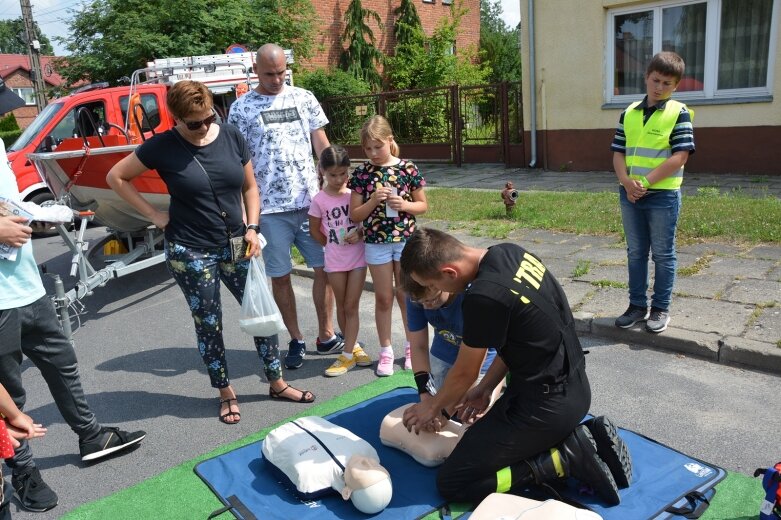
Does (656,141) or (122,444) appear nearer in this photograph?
(122,444)

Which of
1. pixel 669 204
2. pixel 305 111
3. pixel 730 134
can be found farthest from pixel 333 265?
pixel 730 134

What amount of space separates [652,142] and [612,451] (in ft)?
8.24

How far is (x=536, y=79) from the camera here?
1271 cm

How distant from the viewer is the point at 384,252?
4.42 metres

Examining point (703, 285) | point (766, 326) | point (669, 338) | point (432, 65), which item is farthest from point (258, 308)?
point (432, 65)

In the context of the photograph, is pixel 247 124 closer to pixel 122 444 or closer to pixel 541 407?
pixel 122 444

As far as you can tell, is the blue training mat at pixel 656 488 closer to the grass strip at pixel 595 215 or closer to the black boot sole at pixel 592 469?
the black boot sole at pixel 592 469

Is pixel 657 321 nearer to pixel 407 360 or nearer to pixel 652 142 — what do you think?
pixel 652 142

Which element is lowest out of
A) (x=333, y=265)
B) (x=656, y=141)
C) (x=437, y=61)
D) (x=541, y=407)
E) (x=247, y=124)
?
(x=541, y=407)

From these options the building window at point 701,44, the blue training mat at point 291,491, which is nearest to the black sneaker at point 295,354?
the blue training mat at point 291,491

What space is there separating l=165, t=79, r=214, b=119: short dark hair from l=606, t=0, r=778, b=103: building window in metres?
9.71

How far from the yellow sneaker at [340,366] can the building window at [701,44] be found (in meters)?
8.87

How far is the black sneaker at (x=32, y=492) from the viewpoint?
3.27 metres

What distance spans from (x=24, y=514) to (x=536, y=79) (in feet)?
38.1
